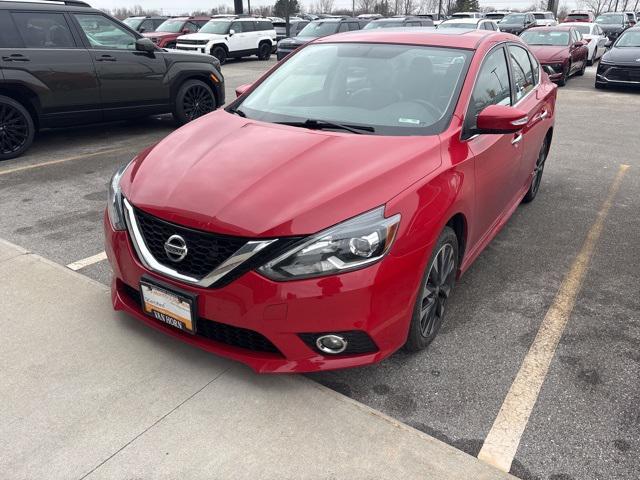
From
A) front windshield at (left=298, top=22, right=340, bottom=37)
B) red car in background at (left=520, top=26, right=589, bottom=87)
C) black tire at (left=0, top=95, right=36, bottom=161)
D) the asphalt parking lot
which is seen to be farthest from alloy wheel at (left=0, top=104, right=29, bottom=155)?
front windshield at (left=298, top=22, right=340, bottom=37)

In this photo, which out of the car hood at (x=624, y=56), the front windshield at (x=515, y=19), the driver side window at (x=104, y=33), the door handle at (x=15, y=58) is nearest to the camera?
the door handle at (x=15, y=58)

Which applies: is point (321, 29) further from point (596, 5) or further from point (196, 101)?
point (596, 5)

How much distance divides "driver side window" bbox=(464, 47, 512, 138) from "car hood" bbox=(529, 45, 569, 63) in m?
10.7

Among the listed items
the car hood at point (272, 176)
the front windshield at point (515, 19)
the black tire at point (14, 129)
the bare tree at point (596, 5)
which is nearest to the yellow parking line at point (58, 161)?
the black tire at point (14, 129)

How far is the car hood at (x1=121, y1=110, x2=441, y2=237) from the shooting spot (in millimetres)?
2389

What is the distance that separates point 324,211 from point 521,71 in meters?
3.00

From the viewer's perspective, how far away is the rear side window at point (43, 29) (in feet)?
21.4

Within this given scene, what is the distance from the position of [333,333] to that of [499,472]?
0.89 m

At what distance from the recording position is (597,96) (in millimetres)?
12383

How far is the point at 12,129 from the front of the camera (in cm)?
652

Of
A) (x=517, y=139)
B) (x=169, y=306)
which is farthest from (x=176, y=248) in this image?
(x=517, y=139)

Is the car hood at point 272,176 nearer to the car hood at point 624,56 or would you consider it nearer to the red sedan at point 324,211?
the red sedan at point 324,211

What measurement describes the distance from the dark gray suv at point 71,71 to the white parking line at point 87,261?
3.48m

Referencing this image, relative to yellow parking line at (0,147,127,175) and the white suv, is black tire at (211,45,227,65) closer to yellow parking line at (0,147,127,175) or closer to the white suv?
the white suv
